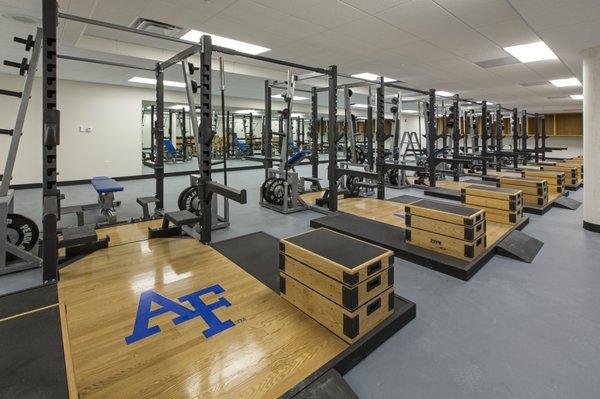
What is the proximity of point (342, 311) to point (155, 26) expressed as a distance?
188 inches

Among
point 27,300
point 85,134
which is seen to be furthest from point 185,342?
point 85,134

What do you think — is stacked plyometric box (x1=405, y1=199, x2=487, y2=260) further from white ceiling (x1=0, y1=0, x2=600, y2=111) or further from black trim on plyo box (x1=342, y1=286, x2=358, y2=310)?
white ceiling (x1=0, y1=0, x2=600, y2=111)

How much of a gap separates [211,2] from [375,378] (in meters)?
4.23

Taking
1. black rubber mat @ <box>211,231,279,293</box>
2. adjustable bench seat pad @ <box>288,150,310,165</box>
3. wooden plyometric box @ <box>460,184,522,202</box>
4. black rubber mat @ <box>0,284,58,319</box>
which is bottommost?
black rubber mat @ <box>0,284,58,319</box>

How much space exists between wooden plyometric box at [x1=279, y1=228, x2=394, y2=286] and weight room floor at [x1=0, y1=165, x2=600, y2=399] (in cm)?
49

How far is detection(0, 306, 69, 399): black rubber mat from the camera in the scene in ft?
4.57

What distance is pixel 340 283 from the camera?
6.37 ft

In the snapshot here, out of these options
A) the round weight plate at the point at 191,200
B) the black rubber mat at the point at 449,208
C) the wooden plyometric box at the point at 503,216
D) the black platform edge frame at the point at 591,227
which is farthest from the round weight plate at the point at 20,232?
the black platform edge frame at the point at 591,227

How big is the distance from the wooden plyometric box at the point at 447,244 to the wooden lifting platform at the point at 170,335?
1.14 m

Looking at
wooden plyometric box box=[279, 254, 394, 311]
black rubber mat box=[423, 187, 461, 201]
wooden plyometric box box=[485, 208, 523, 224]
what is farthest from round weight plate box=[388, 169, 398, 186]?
wooden plyometric box box=[279, 254, 394, 311]

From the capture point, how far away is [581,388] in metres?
1.66

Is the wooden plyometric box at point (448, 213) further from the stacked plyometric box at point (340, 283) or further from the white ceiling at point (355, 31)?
the white ceiling at point (355, 31)

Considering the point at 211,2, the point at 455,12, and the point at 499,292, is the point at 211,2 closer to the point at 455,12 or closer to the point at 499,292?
the point at 455,12

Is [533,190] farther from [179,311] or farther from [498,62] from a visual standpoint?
[179,311]
